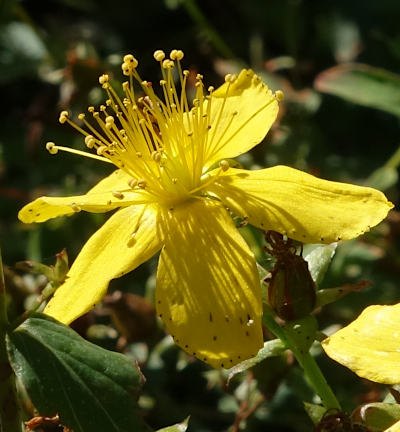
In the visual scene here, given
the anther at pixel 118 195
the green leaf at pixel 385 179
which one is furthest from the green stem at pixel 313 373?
the green leaf at pixel 385 179

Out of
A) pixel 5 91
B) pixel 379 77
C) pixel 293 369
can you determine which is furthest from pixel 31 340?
pixel 5 91

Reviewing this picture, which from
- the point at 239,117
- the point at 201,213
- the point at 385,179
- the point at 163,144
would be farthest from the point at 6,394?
the point at 385,179

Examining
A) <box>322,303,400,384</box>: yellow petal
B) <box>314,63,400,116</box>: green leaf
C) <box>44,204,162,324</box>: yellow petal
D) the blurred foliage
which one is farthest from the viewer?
<box>314,63,400,116</box>: green leaf

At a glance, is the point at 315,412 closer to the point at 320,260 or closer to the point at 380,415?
the point at 380,415

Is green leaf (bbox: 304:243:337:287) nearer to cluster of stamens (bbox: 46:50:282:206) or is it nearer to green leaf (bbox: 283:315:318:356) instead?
green leaf (bbox: 283:315:318:356)

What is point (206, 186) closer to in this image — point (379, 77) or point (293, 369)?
point (293, 369)

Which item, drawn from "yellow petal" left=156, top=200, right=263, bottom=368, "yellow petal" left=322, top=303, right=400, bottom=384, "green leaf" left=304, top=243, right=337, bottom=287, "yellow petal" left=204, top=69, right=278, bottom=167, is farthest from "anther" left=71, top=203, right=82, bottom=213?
"yellow petal" left=322, top=303, right=400, bottom=384

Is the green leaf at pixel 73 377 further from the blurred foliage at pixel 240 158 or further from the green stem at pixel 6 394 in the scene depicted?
the blurred foliage at pixel 240 158
